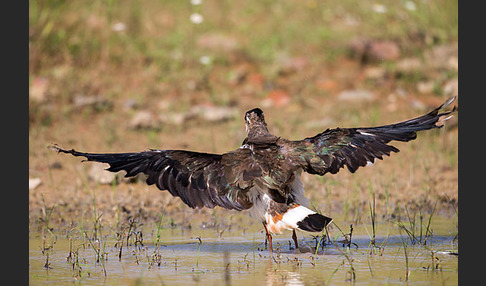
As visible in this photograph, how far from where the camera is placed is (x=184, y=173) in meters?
6.04

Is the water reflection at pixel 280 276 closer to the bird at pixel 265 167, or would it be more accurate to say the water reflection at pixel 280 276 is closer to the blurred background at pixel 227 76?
the bird at pixel 265 167

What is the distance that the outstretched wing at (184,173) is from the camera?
5965 millimetres

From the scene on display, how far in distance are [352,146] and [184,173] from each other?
136 centimetres

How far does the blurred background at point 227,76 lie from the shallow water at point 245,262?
2.08 m

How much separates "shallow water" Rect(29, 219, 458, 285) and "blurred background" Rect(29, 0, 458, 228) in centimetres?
208

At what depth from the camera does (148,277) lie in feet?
17.4

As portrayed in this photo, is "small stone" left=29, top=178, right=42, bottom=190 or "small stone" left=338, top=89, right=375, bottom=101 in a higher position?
"small stone" left=338, top=89, right=375, bottom=101

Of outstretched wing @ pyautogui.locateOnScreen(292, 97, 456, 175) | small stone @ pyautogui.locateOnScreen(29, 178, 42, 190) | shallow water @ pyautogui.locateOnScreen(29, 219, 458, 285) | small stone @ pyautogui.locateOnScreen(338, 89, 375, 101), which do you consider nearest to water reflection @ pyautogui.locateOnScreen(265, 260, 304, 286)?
shallow water @ pyautogui.locateOnScreen(29, 219, 458, 285)

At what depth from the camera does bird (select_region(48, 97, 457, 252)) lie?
591 cm

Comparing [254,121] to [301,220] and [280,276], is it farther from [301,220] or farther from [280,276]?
[280,276]

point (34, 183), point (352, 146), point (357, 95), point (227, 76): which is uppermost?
point (227, 76)

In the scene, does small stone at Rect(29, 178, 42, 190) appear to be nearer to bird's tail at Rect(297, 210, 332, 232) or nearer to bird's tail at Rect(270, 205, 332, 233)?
bird's tail at Rect(270, 205, 332, 233)

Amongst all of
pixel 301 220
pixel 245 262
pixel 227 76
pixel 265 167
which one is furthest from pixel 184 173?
pixel 227 76

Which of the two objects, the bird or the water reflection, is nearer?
the water reflection
